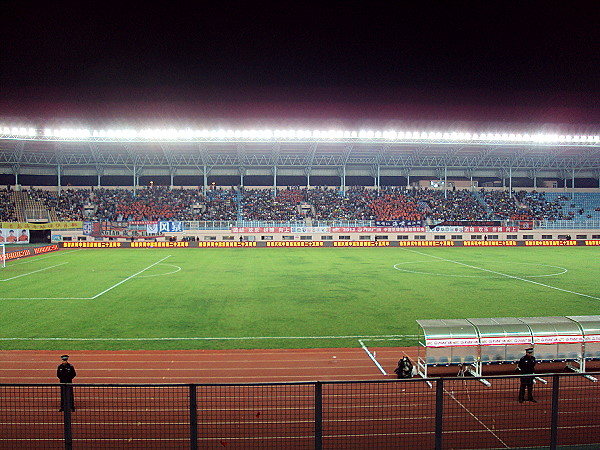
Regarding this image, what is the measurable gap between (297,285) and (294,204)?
118 ft

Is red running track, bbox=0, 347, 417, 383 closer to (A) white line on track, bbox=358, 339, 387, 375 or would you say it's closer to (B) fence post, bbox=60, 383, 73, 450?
(A) white line on track, bbox=358, 339, 387, 375

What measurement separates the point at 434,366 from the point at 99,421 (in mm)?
7246

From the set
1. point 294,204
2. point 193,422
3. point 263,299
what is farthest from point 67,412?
point 294,204

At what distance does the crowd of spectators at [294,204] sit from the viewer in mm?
55281

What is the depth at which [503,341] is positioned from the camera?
1000 cm

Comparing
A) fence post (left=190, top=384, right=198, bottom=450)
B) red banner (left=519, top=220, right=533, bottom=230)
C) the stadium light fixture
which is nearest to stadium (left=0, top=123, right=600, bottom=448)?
fence post (left=190, top=384, right=198, bottom=450)

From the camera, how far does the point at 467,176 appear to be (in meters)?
64.6

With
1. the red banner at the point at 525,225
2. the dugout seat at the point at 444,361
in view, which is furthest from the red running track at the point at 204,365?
the red banner at the point at 525,225

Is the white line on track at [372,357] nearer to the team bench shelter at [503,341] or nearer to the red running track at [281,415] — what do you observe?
the red running track at [281,415]

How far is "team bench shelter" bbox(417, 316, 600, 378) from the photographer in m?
9.95

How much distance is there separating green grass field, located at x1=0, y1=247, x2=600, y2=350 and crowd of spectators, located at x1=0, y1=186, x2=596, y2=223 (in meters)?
21.9

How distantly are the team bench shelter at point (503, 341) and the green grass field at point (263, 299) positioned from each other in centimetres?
331

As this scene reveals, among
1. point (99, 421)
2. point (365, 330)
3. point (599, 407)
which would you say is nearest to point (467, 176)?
point (365, 330)

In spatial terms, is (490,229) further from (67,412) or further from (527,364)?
(67,412)
